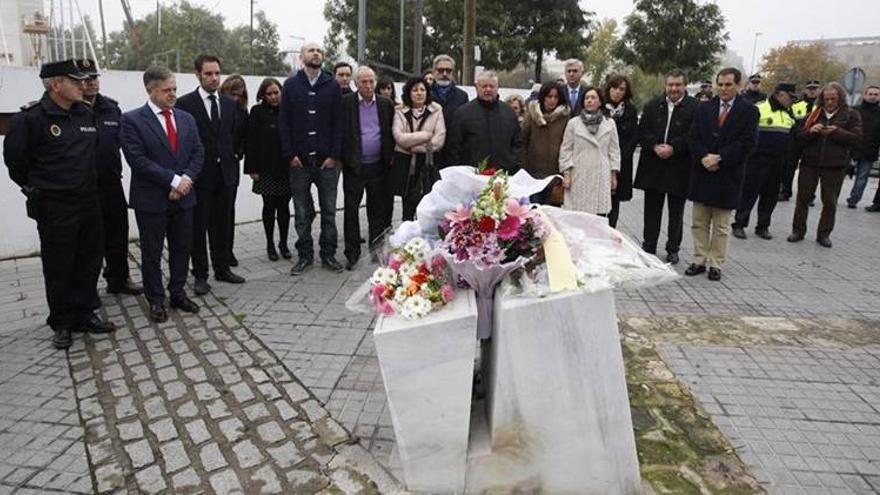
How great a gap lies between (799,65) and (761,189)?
54.6 metres

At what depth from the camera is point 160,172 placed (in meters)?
4.61

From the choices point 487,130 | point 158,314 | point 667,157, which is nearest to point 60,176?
point 158,314

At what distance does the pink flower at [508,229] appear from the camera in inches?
108

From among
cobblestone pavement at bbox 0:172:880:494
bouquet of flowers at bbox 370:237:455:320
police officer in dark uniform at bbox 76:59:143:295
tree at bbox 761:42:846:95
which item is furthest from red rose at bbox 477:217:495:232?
tree at bbox 761:42:846:95

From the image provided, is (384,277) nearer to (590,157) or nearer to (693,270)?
(590,157)

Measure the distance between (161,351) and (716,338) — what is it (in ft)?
13.3

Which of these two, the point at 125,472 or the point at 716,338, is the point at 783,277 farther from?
the point at 125,472

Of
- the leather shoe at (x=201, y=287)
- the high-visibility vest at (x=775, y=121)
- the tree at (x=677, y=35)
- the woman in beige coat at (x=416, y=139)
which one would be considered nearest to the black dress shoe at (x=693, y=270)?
the woman in beige coat at (x=416, y=139)

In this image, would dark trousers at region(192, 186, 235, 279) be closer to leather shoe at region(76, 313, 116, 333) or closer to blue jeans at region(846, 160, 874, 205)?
leather shoe at region(76, 313, 116, 333)

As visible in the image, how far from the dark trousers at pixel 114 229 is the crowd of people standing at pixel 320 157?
0.01 m

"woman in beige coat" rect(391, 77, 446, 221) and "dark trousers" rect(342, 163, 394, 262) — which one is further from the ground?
"woman in beige coat" rect(391, 77, 446, 221)

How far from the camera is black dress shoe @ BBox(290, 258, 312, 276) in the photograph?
619cm

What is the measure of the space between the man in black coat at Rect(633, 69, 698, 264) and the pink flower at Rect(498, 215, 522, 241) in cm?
435

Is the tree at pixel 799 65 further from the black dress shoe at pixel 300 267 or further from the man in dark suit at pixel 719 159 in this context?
the black dress shoe at pixel 300 267
